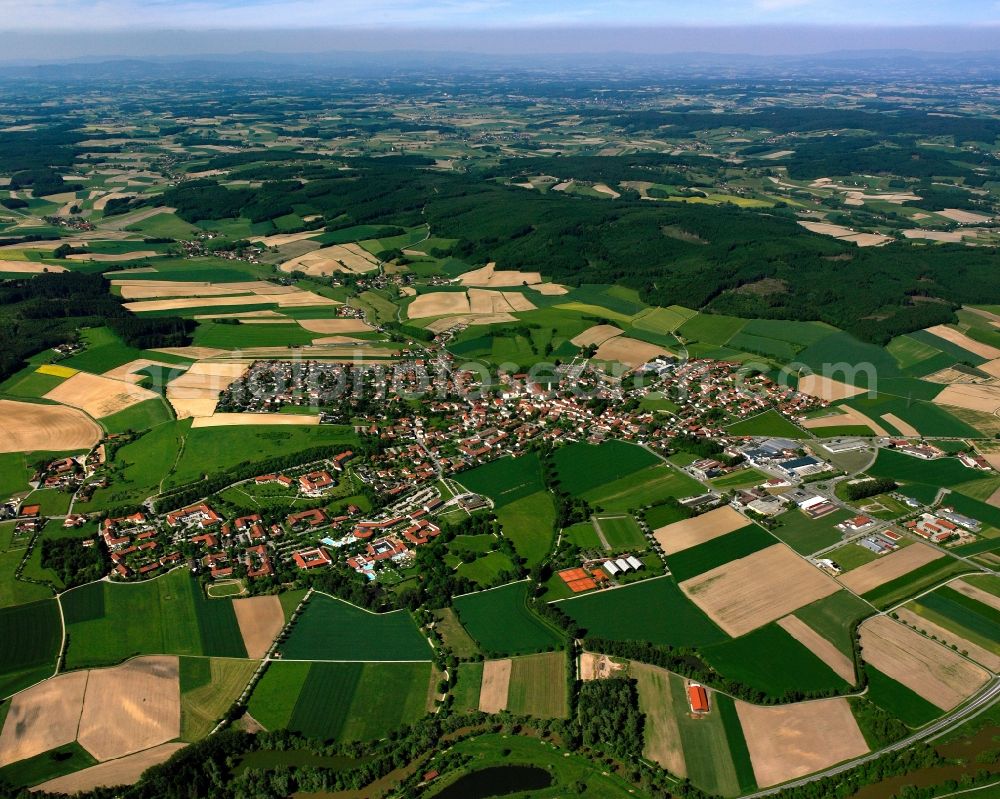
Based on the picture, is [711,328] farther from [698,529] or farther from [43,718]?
[43,718]

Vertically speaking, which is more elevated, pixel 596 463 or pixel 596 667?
pixel 596 667

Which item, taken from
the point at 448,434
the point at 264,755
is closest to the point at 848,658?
the point at 264,755

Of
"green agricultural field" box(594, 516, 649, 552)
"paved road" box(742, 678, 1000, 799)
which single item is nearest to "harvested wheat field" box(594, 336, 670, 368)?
"green agricultural field" box(594, 516, 649, 552)

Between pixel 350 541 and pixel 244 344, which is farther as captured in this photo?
pixel 244 344

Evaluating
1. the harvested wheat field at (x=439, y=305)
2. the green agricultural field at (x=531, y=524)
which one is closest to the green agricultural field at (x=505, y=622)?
the green agricultural field at (x=531, y=524)

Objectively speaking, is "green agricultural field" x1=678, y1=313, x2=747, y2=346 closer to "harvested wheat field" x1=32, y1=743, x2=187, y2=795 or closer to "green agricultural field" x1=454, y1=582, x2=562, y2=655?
"green agricultural field" x1=454, y1=582, x2=562, y2=655

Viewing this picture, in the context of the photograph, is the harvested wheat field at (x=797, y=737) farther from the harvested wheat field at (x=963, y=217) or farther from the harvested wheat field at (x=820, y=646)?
the harvested wheat field at (x=963, y=217)

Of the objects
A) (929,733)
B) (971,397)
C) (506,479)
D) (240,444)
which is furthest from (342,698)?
(971,397)

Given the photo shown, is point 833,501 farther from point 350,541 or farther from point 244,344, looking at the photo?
point 244,344
